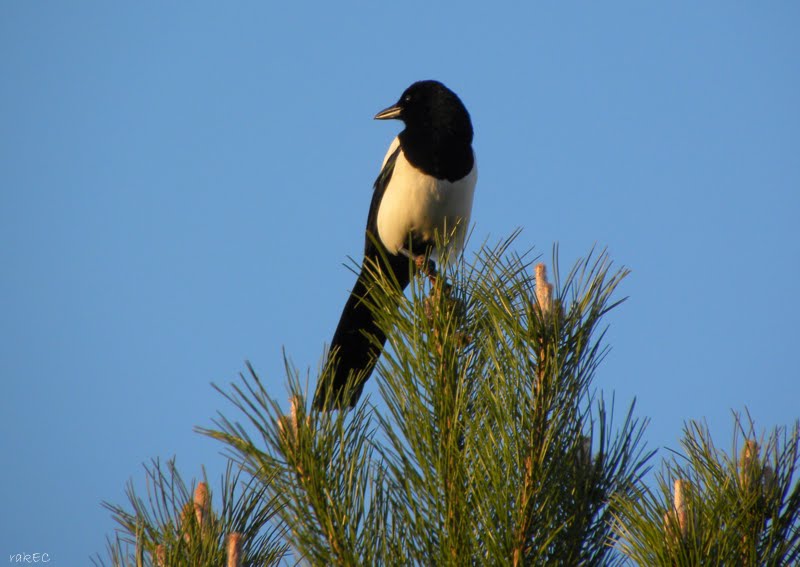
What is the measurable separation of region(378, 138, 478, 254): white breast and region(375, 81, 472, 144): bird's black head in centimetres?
17

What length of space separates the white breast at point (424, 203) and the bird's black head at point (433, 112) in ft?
0.54

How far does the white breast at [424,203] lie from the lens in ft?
11.8

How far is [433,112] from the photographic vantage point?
378cm

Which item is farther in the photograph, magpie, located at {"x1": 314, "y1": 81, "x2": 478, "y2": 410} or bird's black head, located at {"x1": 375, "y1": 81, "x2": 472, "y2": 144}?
bird's black head, located at {"x1": 375, "y1": 81, "x2": 472, "y2": 144}

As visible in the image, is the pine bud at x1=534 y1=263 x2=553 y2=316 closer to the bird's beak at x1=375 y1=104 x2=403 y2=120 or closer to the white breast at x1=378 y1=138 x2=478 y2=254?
the white breast at x1=378 y1=138 x2=478 y2=254

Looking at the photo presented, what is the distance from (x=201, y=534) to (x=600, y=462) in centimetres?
66

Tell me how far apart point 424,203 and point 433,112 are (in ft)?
1.43

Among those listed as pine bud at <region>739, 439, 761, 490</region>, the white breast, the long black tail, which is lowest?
pine bud at <region>739, 439, 761, 490</region>

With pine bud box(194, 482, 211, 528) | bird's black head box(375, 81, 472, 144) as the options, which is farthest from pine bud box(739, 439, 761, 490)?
bird's black head box(375, 81, 472, 144)

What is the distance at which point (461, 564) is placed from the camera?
4.50 ft

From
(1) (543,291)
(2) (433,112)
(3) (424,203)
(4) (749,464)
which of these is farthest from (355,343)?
(4) (749,464)

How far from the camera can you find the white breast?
3.59 m

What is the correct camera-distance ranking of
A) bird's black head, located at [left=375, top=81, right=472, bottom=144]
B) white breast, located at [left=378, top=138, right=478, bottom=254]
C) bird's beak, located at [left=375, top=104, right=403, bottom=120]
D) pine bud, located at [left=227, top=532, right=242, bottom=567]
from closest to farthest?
pine bud, located at [left=227, top=532, right=242, bottom=567]
white breast, located at [left=378, top=138, right=478, bottom=254]
bird's black head, located at [left=375, top=81, right=472, bottom=144]
bird's beak, located at [left=375, top=104, right=403, bottom=120]

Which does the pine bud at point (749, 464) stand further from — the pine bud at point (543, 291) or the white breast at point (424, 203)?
the white breast at point (424, 203)
